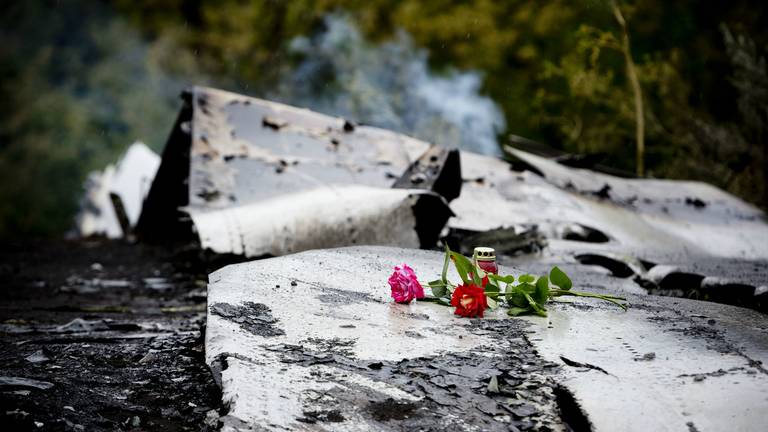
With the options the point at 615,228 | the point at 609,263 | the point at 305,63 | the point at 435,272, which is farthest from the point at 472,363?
the point at 305,63

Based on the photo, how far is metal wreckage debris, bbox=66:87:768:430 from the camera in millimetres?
1298

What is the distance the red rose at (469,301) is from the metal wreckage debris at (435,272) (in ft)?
0.15

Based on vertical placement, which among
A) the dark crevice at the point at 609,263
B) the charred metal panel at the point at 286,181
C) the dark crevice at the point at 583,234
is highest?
the charred metal panel at the point at 286,181

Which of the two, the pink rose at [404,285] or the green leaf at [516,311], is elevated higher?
the pink rose at [404,285]

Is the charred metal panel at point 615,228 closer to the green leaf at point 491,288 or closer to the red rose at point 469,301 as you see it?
the green leaf at point 491,288

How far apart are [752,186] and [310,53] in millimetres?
7222

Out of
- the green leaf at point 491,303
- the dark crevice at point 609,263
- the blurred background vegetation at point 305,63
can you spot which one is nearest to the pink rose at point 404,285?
the green leaf at point 491,303

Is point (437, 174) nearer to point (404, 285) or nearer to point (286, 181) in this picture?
point (286, 181)

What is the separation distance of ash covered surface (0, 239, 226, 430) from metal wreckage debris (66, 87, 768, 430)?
207 mm

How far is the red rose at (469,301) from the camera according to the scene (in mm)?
1811

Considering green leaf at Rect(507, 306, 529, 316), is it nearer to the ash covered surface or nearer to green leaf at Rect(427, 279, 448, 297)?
green leaf at Rect(427, 279, 448, 297)

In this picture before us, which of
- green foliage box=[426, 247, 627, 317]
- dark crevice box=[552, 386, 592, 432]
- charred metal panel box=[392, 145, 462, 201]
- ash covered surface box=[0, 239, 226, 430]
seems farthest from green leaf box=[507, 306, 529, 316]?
charred metal panel box=[392, 145, 462, 201]

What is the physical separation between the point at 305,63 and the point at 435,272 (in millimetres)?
9144

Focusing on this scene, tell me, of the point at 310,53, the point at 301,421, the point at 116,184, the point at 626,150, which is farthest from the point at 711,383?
the point at 310,53
